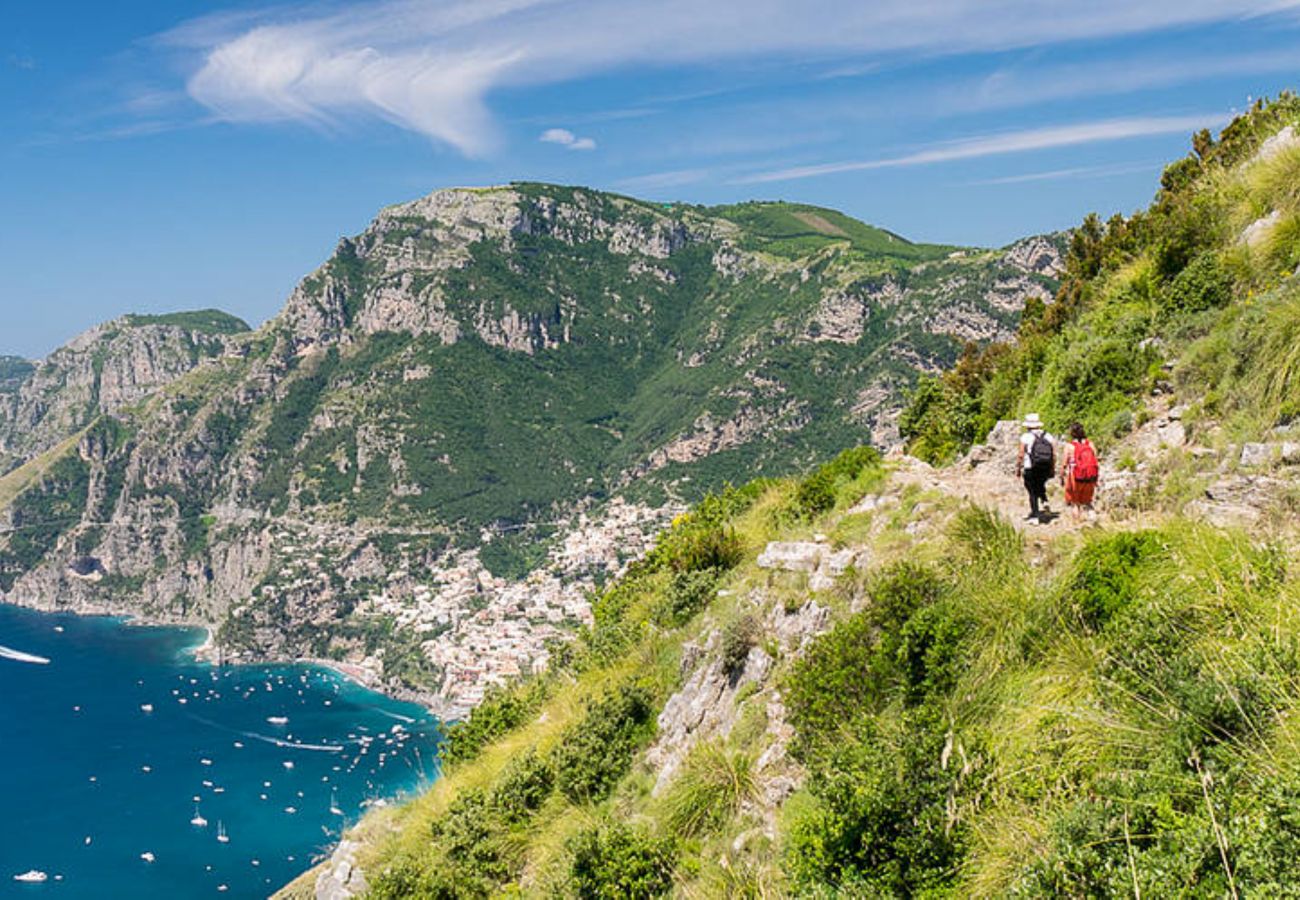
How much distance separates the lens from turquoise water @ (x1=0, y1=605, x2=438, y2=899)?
69438mm

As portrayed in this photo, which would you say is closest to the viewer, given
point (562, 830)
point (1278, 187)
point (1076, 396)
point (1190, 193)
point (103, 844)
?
point (562, 830)

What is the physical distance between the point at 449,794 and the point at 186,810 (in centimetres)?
9141

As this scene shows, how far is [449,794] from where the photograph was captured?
10.8 m

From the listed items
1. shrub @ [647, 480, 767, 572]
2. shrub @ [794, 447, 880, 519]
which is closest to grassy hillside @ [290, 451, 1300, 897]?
shrub @ [794, 447, 880, 519]

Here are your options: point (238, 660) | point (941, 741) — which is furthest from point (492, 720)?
point (238, 660)

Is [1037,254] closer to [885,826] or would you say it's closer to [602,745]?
[602,745]

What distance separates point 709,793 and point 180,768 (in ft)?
366

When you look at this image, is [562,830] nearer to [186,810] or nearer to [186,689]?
[186,810]

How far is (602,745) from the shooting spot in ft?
29.0

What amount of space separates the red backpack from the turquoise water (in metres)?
44.5

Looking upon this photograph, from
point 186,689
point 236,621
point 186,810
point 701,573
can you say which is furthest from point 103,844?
point 701,573

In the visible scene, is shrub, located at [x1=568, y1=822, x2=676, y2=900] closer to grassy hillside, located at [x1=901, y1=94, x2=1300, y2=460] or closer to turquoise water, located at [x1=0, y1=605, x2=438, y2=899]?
grassy hillside, located at [x1=901, y1=94, x2=1300, y2=460]

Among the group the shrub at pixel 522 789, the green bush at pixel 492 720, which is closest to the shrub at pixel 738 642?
the shrub at pixel 522 789

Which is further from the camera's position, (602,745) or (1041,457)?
(602,745)
